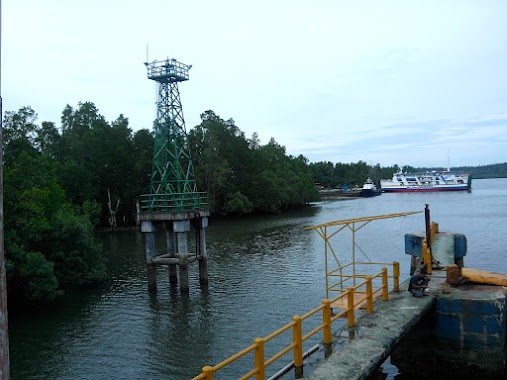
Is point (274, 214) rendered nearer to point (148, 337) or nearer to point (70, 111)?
point (70, 111)

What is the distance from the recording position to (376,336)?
38.3 feet

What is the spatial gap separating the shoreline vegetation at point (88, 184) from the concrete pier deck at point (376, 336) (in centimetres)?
1912

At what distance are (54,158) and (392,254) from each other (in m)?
55.2

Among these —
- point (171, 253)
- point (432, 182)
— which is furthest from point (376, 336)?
point (432, 182)

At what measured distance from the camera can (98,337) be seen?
21438 mm

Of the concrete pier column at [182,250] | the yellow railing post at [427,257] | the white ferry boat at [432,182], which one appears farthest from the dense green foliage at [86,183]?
the white ferry boat at [432,182]

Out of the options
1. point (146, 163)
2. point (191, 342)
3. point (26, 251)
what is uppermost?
point (146, 163)

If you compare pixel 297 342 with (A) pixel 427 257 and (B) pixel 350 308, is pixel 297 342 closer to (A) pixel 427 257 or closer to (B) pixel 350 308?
(B) pixel 350 308

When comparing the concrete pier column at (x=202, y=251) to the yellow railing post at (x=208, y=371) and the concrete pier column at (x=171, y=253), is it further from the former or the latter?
the yellow railing post at (x=208, y=371)

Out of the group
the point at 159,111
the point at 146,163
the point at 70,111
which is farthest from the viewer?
the point at 70,111

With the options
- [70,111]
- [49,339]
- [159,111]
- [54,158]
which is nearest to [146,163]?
[54,158]

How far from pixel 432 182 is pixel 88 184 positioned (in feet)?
372

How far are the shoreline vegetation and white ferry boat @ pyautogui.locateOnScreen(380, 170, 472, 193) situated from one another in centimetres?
4901

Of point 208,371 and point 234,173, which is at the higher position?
point 234,173
